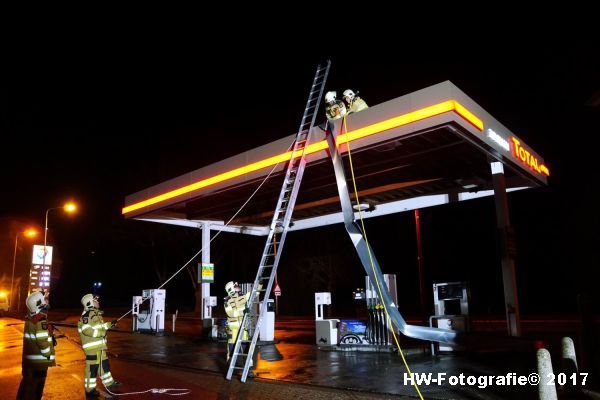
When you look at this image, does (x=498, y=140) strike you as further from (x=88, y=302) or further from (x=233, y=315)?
(x=88, y=302)

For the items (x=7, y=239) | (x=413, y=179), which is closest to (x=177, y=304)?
(x=7, y=239)

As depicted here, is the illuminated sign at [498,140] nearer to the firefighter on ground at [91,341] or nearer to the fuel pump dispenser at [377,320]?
the fuel pump dispenser at [377,320]

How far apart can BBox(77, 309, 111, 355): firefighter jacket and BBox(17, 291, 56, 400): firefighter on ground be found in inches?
41.3

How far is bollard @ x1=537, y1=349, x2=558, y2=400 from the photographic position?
588 cm

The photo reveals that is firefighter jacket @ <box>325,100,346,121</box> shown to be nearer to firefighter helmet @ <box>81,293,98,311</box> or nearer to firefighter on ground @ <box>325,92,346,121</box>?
firefighter on ground @ <box>325,92,346,121</box>

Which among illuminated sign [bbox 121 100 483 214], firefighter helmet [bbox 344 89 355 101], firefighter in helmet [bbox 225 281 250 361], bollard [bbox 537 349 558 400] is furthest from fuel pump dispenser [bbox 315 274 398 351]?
bollard [bbox 537 349 558 400]

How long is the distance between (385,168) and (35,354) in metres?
9.82

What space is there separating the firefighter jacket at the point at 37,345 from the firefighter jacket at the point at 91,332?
109 centimetres

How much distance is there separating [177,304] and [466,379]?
53.4 m

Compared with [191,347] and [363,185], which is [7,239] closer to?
[191,347]

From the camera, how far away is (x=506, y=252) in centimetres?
1181

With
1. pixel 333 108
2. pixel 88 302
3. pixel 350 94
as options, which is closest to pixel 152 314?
pixel 88 302

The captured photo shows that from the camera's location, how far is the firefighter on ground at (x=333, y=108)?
39.7 feet

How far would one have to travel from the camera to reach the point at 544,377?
593cm
